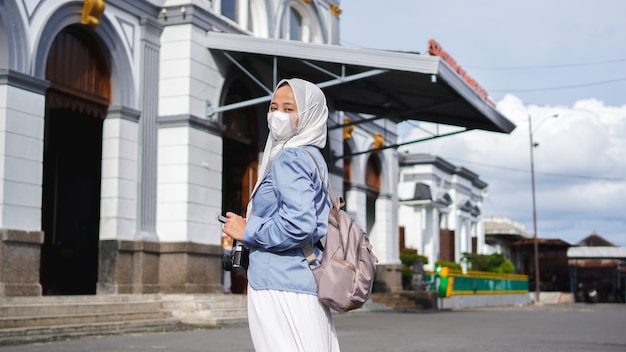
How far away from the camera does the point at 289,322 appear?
3.36 m

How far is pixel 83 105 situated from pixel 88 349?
5.96 meters

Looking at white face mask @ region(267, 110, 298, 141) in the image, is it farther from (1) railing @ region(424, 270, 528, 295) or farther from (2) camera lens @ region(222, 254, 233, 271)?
(1) railing @ region(424, 270, 528, 295)

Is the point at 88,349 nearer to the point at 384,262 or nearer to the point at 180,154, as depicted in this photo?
Answer: the point at 180,154

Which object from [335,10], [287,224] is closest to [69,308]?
[287,224]

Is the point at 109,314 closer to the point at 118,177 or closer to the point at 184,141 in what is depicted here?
the point at 118,177

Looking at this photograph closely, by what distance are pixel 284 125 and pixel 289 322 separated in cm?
83

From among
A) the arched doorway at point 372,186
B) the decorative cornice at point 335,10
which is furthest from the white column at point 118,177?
the arched doorway at point 372,186

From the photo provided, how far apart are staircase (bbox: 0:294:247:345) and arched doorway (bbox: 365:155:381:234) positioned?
12.6 meters

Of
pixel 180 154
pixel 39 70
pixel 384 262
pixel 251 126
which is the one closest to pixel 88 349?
pixel 39 70

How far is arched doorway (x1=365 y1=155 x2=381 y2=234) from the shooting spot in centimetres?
2830

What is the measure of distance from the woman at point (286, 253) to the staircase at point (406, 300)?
20.6 metres

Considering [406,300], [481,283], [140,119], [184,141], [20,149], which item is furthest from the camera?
[481,283]

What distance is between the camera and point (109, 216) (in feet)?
49.1

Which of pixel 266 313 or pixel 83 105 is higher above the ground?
pixel 83 105
